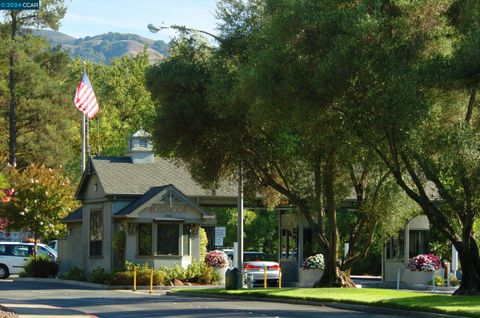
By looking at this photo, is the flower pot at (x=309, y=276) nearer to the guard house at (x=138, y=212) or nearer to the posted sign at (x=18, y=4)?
the guard house at (x=138, y=212)

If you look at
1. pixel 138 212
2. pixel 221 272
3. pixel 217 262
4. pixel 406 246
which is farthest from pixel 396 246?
pixel 138 212

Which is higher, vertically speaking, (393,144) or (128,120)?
(128,120)

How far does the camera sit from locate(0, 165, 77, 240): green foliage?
53.2 meters

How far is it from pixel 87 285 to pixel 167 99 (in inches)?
468

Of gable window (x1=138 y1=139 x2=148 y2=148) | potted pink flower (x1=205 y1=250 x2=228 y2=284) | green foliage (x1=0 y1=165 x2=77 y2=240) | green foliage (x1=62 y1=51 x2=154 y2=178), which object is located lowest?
potted pink flower (x1=205 y1=250 x2=228 y2=284)

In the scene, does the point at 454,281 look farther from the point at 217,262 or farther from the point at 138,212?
the point at 138,212

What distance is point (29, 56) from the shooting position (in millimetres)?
75375

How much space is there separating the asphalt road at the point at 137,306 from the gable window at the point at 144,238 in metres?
7.82

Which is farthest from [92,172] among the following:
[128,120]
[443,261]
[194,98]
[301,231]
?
[128,120]

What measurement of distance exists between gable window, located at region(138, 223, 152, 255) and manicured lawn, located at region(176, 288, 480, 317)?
8.04 m

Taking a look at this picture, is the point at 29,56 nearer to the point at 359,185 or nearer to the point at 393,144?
the point at 359,185

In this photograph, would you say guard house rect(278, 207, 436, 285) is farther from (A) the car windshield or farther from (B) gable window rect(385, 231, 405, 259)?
(A) the car windshield

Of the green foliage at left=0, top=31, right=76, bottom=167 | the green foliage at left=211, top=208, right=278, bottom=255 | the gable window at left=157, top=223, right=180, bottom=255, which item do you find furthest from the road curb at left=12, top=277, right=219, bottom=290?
the green foliage at left=0, top=31, right=76, bottom=167

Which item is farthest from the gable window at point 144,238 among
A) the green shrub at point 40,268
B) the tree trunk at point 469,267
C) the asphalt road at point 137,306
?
the tree trunk at point 469,267
